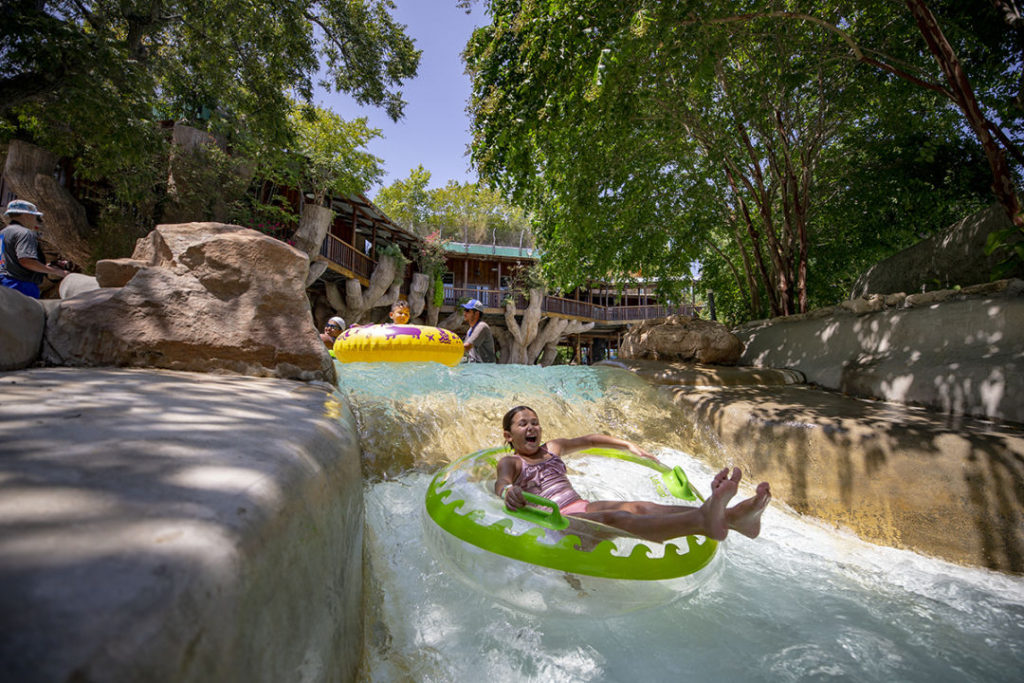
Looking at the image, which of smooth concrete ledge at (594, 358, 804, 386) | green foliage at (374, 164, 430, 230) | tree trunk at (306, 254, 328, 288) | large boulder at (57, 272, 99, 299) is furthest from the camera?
green foliage at (374, 164, 430, 230)

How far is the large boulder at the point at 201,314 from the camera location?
2869 millimetres

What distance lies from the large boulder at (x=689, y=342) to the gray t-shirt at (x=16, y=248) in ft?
27.5

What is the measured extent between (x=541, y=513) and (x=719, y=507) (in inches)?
33.1

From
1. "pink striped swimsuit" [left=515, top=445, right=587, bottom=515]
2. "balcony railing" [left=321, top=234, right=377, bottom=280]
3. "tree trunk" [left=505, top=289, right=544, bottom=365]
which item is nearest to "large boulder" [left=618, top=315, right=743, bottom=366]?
"pink striped swimsuit" [left=515, top=445, right=587, bottom=515]

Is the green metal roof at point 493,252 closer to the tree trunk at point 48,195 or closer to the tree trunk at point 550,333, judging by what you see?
the tree trunk at point 550,333

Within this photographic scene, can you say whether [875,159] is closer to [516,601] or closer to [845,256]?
[845,256]

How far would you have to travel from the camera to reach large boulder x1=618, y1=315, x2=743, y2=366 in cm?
813

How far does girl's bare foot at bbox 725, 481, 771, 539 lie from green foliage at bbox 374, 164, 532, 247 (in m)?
23.7

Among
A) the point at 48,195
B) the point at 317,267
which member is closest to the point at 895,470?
the point at 317,267

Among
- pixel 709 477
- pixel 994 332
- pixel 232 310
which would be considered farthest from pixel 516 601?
pixel 994 332

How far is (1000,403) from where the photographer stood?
4289 millimetres

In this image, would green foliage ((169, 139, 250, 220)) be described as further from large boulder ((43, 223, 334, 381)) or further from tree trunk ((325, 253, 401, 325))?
large boulder ((43, 223, 334, 381))

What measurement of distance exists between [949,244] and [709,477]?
226 inches

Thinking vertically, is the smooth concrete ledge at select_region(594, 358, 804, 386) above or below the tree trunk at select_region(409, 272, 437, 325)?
below
